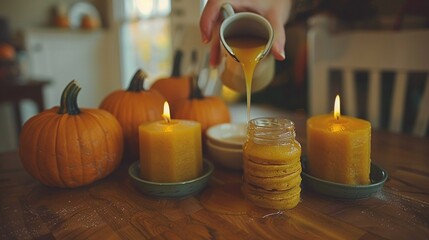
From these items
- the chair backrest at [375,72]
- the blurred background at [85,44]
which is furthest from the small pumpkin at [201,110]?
the blurred background at [85,44]

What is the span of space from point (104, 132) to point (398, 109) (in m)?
1.03

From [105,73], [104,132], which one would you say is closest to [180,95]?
[104,132]

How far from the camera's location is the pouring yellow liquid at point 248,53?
2.20 feet

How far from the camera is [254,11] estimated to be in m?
0.75

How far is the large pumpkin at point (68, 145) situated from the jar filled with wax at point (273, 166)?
29cm

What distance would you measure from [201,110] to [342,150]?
36cm

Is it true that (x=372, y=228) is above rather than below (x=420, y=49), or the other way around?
below

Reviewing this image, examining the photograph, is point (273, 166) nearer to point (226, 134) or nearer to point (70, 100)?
point (226, 134)

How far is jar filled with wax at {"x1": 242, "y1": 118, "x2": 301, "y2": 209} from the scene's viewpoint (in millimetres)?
519

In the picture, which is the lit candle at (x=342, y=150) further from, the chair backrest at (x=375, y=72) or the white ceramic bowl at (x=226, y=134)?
the chair backrest at (x=375, y=72)

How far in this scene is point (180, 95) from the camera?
95 centimetres

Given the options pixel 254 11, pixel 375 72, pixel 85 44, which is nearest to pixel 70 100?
pixel 254 11

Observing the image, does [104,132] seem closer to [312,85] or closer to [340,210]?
[340,210]

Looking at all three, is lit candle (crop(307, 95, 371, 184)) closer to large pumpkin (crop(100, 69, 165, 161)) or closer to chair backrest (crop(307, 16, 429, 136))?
large pumpkin (crop(100, 69, 165, 161))
